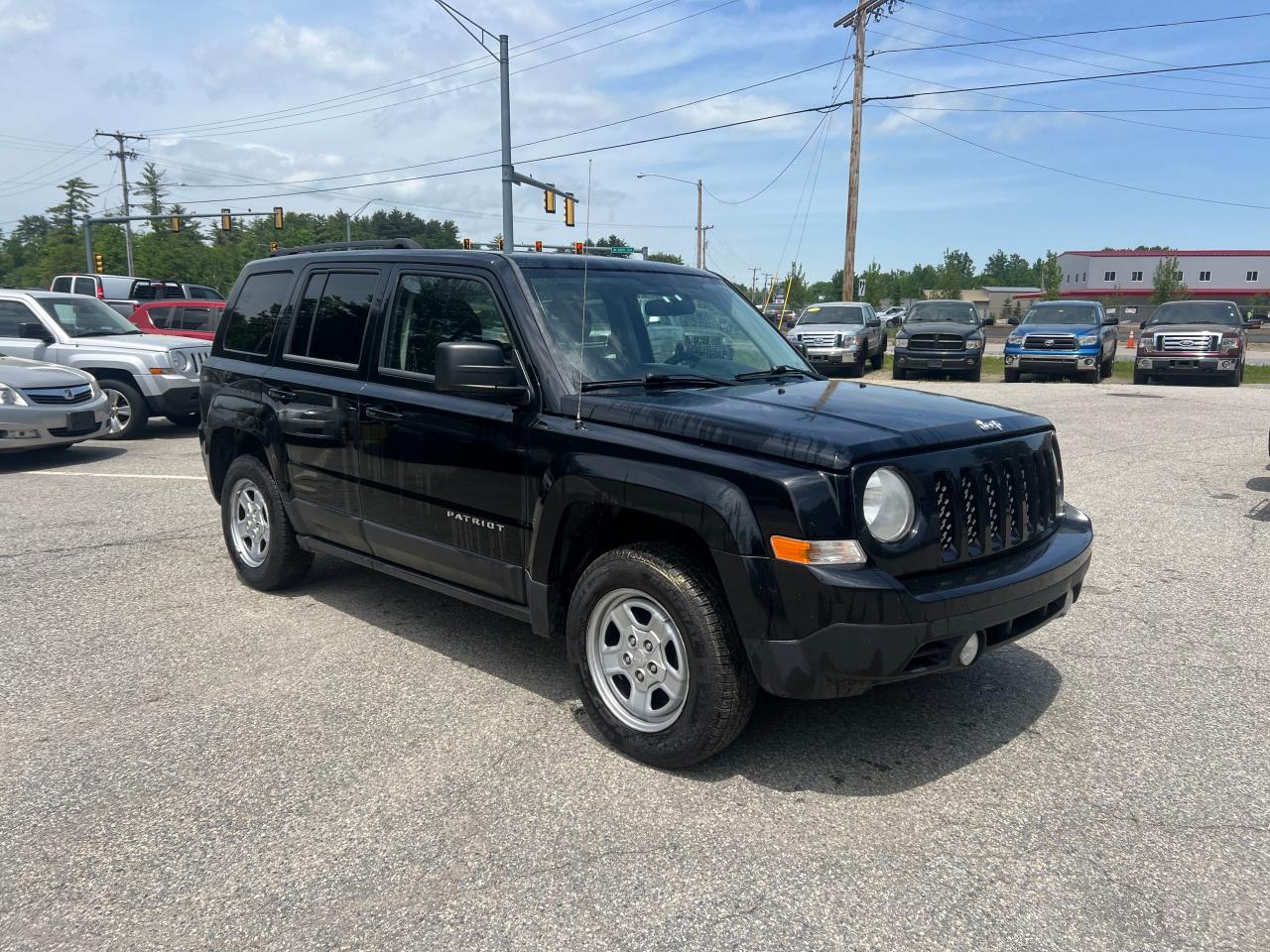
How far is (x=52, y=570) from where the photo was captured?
20.5 ft

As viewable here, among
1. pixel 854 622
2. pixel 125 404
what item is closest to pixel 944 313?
pixel 125 404

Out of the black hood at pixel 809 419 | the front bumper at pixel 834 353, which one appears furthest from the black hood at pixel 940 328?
the black hood at pixel 809 419

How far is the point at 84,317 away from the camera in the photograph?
43.6 feet

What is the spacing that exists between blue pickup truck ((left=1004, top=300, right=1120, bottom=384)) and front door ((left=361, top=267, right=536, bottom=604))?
1867cm

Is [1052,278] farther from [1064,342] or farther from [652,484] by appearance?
[652,484]

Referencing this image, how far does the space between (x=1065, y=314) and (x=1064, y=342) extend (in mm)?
1332

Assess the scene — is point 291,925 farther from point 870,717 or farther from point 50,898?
point 870,717

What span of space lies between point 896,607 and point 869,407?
98cm

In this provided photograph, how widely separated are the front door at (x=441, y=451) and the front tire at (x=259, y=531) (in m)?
0.98

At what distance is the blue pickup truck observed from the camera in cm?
2025

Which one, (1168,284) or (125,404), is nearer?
(125,404)

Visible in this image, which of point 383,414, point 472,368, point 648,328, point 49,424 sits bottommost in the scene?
point 49,424

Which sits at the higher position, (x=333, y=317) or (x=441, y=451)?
(x=333, y=317)

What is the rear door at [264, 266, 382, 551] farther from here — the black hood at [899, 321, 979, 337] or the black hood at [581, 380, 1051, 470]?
the black hood at [899, 321, 979, 337]
